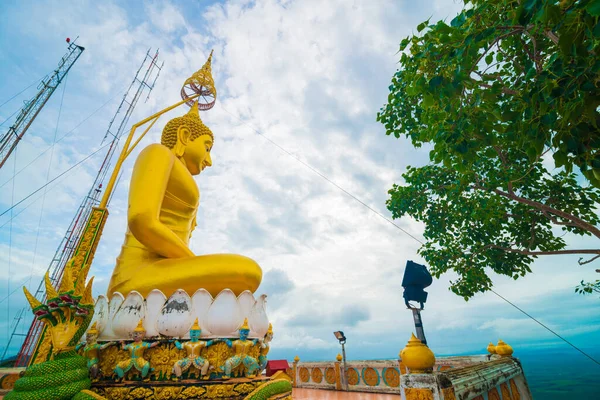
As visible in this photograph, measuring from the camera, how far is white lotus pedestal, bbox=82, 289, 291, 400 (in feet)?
13.3

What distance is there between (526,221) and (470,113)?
561cm

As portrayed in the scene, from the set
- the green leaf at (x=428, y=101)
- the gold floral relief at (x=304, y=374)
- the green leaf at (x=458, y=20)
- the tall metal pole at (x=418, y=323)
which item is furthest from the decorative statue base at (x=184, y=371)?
the gold floral relief at (x=304, y=374)

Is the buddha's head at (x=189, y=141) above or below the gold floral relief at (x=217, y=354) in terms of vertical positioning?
above

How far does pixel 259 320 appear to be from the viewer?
16.2ft

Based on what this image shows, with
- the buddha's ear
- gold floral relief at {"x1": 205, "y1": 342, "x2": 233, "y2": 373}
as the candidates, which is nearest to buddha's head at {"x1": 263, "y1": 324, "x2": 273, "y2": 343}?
gold floral relief at {"x1": 205, "y1": 342, "x2": 233, "y2": 373}

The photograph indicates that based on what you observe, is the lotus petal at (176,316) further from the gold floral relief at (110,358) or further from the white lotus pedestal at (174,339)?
the gold floral relief at (110,358)

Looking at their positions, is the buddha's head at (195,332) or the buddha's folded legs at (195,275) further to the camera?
the buddha's folded legs at (195,275)

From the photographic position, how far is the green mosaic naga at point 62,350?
3512mm

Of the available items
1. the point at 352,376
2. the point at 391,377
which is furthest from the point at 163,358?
the point at 352,376

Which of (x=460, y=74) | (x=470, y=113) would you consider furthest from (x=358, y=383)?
(x=460, y=74)

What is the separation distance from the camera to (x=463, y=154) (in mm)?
3984

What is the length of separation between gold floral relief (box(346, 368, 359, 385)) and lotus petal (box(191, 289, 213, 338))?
7.26 m

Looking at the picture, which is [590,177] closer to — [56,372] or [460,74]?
[460,74]

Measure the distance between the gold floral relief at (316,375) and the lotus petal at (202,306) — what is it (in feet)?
26.2
